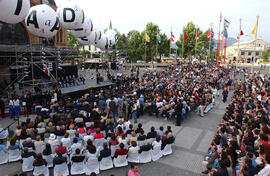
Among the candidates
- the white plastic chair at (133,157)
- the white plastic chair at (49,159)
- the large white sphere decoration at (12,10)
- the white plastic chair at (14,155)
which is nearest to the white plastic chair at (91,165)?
the white plastic chair at (133,157)

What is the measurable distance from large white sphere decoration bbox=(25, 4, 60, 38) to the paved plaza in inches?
234

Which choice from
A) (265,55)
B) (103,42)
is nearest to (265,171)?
(103,42)

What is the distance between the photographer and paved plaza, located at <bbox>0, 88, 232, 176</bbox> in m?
6.84

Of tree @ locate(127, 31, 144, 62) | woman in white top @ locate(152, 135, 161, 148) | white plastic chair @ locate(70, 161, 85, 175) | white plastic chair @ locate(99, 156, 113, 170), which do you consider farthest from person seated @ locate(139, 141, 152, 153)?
tree @ locate(127, 31, 144, 62)

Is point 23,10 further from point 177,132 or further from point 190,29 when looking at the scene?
point 190,29

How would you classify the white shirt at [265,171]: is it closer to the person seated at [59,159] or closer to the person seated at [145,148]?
the person seated at [145,148]

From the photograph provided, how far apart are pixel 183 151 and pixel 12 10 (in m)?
9.42

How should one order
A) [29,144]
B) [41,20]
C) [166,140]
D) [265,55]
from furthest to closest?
[265,55], [41,20], [166,140], [29,144]

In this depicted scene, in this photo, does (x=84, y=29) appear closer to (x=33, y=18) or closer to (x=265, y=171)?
(x=33, y=18)

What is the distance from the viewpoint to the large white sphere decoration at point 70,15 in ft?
40.9

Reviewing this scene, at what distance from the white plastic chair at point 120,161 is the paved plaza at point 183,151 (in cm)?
14

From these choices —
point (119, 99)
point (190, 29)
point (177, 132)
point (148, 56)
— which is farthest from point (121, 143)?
point (190, 29)

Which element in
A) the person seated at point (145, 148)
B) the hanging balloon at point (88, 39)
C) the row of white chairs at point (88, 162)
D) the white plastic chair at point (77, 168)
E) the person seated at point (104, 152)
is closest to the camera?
the row of white chairs at point (88, 162)

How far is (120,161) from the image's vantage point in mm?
7012
